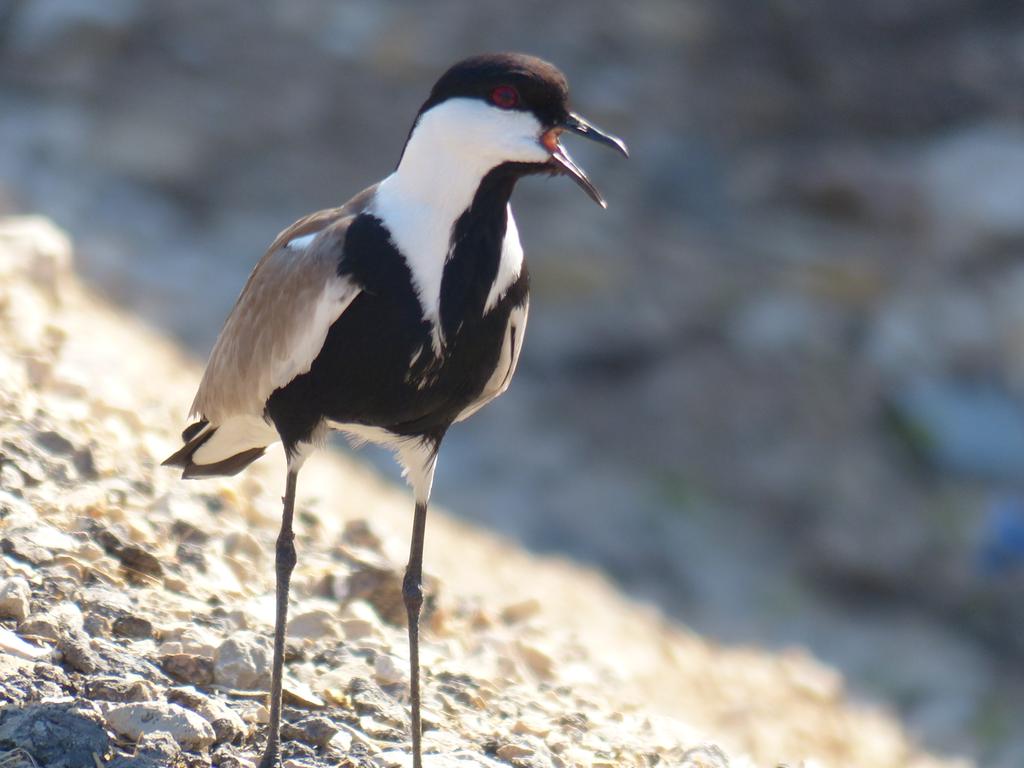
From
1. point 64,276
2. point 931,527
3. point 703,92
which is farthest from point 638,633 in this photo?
point 703,92

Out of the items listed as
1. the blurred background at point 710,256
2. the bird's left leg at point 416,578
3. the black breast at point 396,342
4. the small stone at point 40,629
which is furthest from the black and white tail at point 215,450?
the blurred background at point 710,256

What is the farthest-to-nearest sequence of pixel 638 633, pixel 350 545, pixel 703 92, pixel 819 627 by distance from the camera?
pixel 703 92
pixel 819 627
pixel 638 633
pixel 350 545

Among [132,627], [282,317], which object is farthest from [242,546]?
Result: [282,317]


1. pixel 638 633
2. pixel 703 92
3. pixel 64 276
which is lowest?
pixel 638 633

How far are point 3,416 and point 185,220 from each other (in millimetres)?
7007

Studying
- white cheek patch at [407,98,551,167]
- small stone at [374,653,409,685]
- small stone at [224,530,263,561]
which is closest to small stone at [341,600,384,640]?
small stone at [374,653,409,685]

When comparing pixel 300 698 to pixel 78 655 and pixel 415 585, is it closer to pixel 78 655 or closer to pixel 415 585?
pixel 415 585

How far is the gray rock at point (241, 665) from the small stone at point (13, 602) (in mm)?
647

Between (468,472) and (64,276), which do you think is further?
(468,472)

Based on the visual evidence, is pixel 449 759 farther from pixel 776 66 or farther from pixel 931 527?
pixel 776 66

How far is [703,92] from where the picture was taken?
1543cm

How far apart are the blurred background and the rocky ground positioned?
2.33 meters

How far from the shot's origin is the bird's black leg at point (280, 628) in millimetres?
4953

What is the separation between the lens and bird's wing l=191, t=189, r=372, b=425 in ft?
16.6
